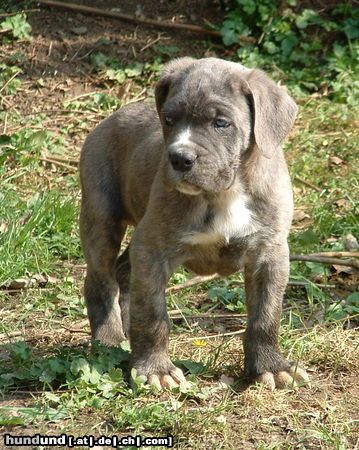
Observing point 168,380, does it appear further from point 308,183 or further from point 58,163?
point 58,163

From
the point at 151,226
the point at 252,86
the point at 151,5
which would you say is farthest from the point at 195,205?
the point at 151,5

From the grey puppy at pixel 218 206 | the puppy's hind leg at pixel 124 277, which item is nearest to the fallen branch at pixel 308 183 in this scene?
the puppy's hind leg at pixel 124 277

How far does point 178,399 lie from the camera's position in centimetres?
568

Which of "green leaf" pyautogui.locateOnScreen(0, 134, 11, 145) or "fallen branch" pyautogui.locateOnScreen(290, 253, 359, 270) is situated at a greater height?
"fallen branch" pyautogui.locateOnScreen(290, 253, 359, 270)

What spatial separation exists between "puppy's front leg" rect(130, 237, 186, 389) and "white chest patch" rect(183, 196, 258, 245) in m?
0.25

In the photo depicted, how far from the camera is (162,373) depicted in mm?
5848

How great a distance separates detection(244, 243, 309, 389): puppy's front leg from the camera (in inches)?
236

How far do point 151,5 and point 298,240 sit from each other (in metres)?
5.01

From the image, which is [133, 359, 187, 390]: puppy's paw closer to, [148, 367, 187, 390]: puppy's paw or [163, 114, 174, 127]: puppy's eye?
[148, 367, 187, 390]: puppy's paw

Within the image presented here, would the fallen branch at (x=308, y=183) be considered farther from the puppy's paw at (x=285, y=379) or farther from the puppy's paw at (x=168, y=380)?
the puppy's paw at (x=168, y=380)

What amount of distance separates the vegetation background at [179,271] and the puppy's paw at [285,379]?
0.08 meters

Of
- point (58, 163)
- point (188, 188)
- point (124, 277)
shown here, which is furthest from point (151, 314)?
point (58, 163)

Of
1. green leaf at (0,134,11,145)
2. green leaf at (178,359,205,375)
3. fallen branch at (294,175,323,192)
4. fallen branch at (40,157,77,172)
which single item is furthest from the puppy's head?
green leaf at (0,134,11,145)

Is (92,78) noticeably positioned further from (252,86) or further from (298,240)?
(252,86)
